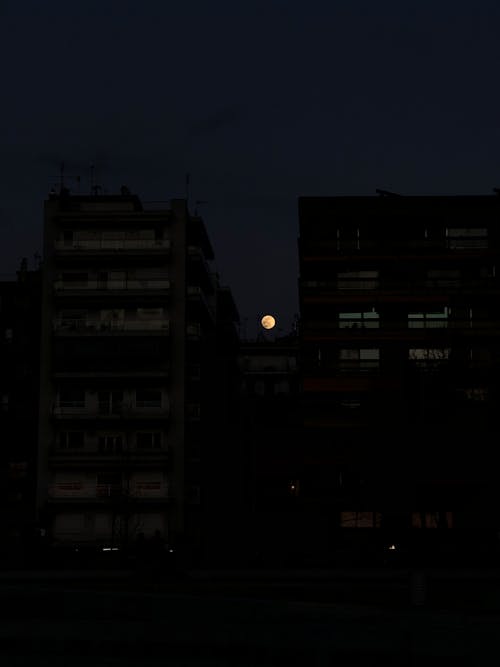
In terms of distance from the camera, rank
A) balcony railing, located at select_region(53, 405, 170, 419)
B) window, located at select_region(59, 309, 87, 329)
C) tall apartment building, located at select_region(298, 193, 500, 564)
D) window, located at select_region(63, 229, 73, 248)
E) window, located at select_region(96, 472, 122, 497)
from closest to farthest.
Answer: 1. tall apartment building, located at select_region(298, 193, 500, 564)
2. window, located at select_region(96, 472, 122, 497)
3. balcony railing, located at select_region(53, 405, 170, 419)
4. window, located at select_region(59, 309, 87, 329)
5. window, located at select_region(63, 229, 73, 248)

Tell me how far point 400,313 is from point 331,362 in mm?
6067

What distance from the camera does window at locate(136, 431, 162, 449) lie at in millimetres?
67500

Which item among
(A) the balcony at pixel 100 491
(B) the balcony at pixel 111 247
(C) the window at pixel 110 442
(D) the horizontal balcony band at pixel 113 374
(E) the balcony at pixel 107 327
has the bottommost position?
(A) the balcony at pixel 100 491

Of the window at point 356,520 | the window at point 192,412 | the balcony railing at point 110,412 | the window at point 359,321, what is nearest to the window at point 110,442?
the balcony railing at point 110,412

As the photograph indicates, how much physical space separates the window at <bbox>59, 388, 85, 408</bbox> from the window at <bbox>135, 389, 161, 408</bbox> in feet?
12.0

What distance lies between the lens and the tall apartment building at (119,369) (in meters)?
65.9

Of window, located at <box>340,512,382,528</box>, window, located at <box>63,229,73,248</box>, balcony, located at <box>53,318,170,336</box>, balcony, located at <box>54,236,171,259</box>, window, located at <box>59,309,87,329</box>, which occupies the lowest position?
window, located at <box>340,512,382,528</box>

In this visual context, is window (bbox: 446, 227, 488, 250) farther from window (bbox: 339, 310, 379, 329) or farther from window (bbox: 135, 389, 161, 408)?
window (bbox: 135, 389, 161, 408)

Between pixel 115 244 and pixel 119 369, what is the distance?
8634mm

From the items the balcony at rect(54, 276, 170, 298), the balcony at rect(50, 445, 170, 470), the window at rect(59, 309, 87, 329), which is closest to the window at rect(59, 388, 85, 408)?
the balcony at rect(50, 445, 170, 470)

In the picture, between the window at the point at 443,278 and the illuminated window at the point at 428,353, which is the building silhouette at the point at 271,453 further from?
the window at the point at 443,278

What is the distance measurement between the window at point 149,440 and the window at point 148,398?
187cm

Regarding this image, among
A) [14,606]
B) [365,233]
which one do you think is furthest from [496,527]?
[14,606]

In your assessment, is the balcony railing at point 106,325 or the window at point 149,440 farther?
the balcony railing at point 106,325
